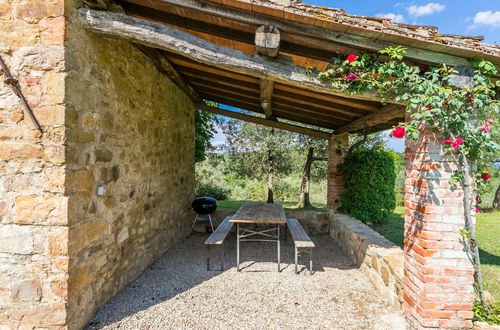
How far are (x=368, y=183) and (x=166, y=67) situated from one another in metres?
4.47

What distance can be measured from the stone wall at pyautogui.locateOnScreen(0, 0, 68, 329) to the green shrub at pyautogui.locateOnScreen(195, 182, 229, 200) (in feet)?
23.3

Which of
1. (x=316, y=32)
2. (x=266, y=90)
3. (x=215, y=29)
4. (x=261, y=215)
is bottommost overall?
(x=261, y=215)

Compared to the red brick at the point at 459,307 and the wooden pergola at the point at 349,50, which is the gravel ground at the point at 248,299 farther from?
the wooden pergola at the point at 349,50

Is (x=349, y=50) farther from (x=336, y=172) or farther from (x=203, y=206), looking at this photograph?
(x=203, y=206)

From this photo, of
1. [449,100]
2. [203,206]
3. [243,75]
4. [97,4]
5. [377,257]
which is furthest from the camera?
[203,206]

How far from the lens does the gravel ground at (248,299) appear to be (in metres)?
2.57

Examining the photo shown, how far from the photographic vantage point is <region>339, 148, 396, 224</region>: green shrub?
18.4 feet

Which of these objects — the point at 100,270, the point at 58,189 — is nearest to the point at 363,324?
the point at 100,270

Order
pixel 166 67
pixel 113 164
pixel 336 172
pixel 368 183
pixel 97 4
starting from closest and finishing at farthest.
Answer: pixel 97 4, pixel 113 164, pixel 166 67, pixel 368 183, pixel 336 172

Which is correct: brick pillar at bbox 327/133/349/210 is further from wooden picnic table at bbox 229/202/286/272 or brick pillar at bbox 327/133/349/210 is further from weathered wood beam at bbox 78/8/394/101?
weathered wood beam at bbox 78/8/394/101

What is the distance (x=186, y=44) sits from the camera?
2.37 metres

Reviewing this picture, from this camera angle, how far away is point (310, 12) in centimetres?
210

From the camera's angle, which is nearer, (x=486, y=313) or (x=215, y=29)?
(x=486, y=313)

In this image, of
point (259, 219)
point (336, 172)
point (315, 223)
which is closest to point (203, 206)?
point (259, 219)
